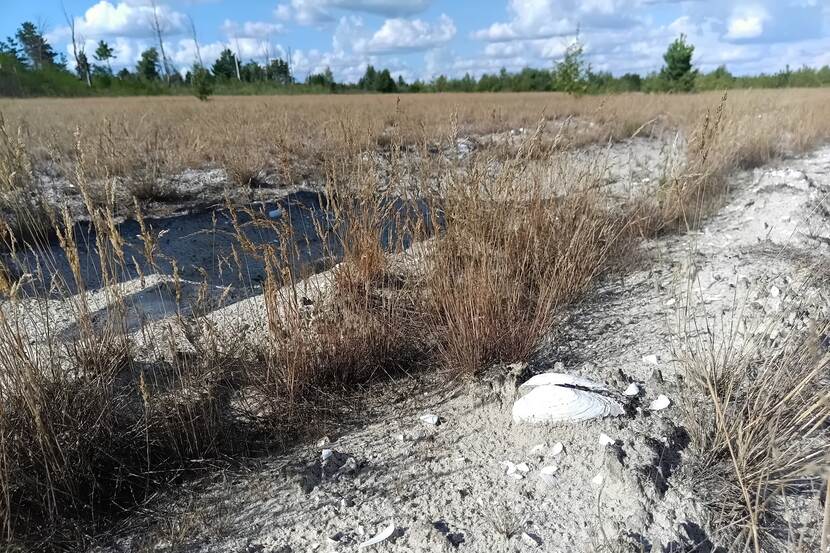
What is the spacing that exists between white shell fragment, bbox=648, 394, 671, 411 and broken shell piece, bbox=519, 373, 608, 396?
18 cm

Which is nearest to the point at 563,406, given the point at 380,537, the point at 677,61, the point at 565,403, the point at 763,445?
the point at 565,403

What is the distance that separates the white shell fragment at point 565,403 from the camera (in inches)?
76.4

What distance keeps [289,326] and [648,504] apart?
1449mm

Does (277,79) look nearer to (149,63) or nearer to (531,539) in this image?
(149,63)

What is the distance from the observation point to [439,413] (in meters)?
2.20

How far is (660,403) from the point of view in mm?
2053

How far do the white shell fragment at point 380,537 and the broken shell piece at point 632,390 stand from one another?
1.06 m

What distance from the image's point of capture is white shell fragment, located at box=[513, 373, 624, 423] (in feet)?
6.36

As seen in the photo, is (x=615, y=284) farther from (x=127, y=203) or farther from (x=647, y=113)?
(x=647, y=113)

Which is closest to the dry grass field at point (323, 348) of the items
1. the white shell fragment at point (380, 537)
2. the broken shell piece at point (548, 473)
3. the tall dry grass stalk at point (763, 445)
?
the tall dry grass stalk at point (763, 445)

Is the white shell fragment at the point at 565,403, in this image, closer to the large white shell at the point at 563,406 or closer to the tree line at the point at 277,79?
the large white shell at the point at 563,406

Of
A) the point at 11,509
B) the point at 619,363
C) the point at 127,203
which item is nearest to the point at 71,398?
the point at 11,509

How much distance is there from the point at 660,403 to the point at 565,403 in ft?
1.34

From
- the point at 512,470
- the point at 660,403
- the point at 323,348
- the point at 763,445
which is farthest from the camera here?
the point at 323,348
